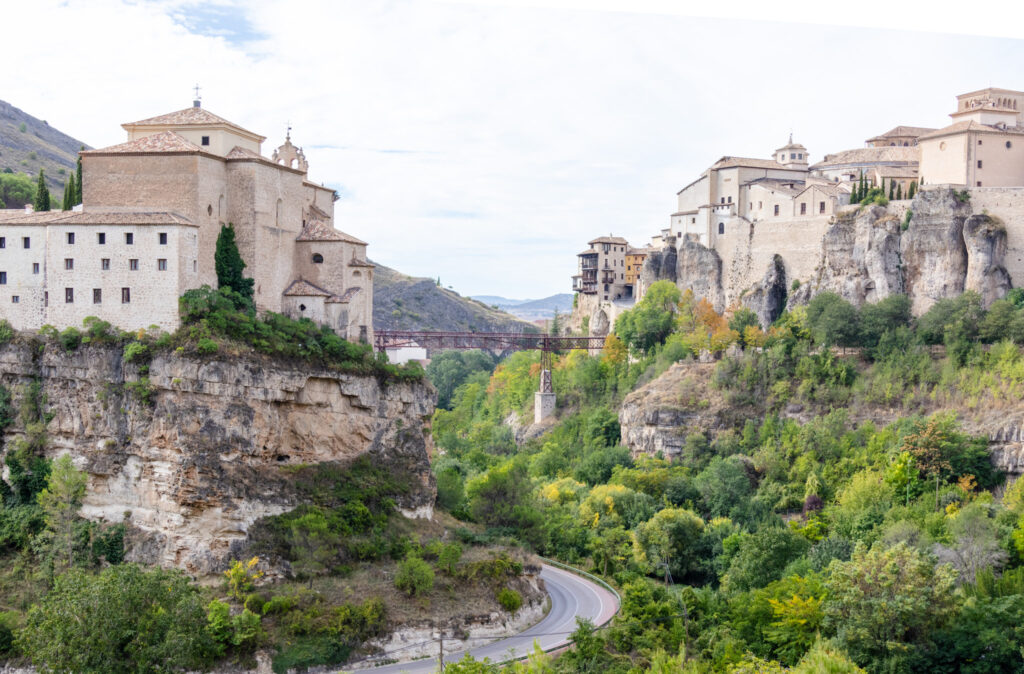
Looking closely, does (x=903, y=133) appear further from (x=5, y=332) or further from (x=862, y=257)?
(x=5, y=332)

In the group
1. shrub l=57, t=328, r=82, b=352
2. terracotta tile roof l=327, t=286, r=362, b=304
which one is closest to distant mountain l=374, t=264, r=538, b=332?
terracotta tile roof l=327, t=286, r=362, b=304

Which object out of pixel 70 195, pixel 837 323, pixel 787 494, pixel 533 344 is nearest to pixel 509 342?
pixel 533 344

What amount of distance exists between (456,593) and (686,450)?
23409mm

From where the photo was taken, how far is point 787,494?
54844mm

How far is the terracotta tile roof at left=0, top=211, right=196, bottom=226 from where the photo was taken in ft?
133

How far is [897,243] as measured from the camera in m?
60.3

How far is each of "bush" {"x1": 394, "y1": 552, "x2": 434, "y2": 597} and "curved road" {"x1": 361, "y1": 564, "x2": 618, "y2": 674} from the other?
8.00ft

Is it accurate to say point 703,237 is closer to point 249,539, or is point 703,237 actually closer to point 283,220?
point 283,220

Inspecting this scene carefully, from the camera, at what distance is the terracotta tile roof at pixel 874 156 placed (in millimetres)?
68125

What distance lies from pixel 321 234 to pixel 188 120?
6.76 metres

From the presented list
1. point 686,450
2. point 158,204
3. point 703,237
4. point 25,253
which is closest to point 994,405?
point 686,450

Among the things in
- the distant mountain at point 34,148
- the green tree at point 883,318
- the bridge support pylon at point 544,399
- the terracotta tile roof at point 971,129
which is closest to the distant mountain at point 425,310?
the distant mountain at point 34,148

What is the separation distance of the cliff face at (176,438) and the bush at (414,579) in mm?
4995

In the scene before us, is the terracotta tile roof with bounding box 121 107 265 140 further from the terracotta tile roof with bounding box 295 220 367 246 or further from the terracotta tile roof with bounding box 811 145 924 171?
the terracotta tile roof with bounding box 811 145 924 171
